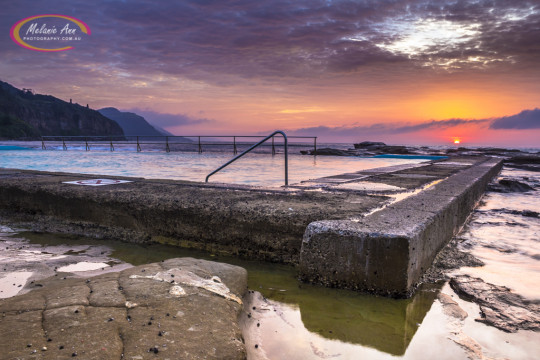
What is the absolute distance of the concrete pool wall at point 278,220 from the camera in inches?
76.5

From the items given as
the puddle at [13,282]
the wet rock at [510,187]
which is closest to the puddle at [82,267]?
the puddle at [13,282]

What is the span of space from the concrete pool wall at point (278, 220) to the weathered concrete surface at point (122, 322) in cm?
71

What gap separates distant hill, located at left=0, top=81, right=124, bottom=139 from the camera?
87.3 meters

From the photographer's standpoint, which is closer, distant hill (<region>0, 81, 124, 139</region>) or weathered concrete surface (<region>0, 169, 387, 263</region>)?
weathered concrete surface (<region>0, 169, 387, 263</region>)

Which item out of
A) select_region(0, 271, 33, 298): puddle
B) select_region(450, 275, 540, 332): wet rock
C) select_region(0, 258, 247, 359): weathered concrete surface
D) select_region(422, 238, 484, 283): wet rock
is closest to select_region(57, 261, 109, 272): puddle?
select_region(0, 271, 33, 298): puddle

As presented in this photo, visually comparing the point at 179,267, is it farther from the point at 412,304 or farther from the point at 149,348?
the point at 412,304

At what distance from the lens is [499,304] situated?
1907 millimetres

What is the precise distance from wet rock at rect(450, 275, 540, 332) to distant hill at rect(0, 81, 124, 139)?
94378 millimetres

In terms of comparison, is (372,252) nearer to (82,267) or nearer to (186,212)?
(186,212)

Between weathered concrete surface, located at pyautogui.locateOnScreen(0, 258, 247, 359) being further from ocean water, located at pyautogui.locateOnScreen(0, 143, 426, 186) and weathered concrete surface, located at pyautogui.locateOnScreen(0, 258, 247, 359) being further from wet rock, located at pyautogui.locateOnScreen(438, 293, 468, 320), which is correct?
ocean water, located at pyautogui.locateOnScreen(0, 143, 426, 186)

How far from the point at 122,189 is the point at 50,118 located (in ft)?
435

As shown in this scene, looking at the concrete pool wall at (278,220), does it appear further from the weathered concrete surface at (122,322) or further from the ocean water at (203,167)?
the ocean water at (203,167)

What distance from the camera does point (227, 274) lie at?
193 cm

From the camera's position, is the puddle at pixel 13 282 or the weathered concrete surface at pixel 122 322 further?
the puddle at pixel 13 282
